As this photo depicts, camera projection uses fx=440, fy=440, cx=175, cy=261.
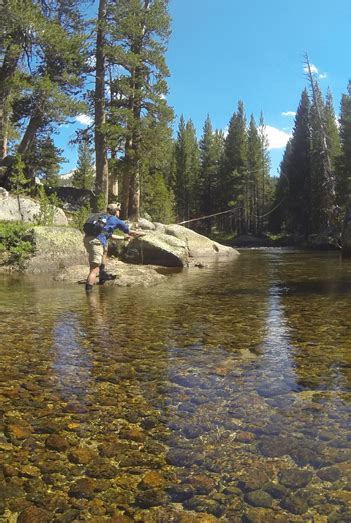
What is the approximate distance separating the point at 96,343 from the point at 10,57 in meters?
20.6

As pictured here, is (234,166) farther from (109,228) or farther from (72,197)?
(109,228)

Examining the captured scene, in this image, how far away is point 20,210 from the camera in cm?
1898

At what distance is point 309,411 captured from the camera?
353 cm

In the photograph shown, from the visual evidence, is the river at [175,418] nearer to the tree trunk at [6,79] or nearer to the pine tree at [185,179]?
the tree trunk at [6,79]

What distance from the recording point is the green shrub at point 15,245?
1472 cm

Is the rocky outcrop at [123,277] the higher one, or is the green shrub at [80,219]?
the green shrub at [80,219]

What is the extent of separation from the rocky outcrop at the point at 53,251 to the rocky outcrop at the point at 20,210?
2.79 m

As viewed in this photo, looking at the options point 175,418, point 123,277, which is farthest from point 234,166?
point 175,418

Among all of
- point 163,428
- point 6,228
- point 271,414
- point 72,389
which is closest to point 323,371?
point 271,414

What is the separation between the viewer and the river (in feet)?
7.89

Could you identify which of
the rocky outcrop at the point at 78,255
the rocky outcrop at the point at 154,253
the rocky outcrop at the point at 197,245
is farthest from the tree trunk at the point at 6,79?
the rocky outcrop at the point at 197,245

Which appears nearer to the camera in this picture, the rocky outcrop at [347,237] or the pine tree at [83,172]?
the rocky outcrop at [347,237]

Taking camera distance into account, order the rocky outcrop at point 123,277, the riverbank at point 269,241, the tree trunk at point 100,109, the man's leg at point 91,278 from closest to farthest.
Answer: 1. the man's leg at point 91,278
2. the rocky outcrop at point 123,277
3. the tree trunk at point 100,109
4. the riverbank at point 269,241

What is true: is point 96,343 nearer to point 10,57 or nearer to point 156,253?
point 156,253
